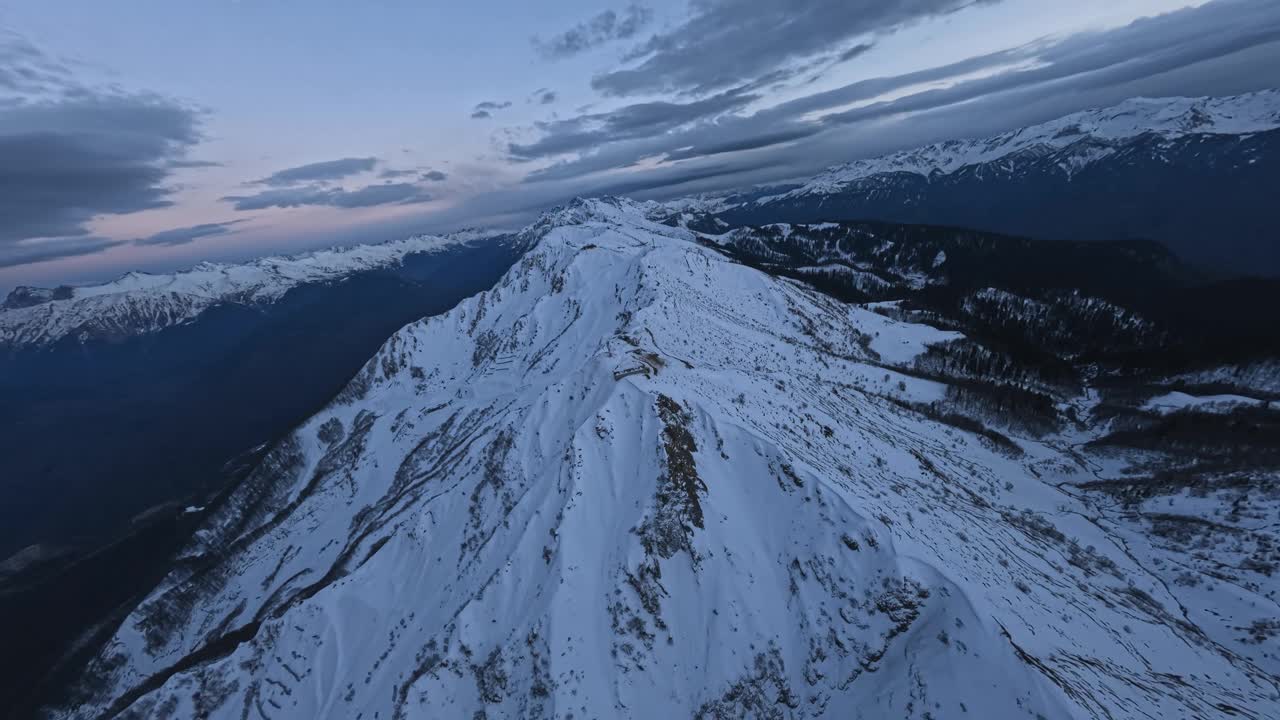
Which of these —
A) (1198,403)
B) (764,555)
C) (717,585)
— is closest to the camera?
(717,585)

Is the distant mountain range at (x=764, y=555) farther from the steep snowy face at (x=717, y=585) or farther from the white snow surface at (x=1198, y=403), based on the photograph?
the white snow surface at (x=1198, y=403)

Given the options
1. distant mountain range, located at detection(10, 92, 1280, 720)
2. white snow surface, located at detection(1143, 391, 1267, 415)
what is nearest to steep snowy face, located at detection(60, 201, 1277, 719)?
distant mountain range, located at detection(10, 92, 1280, 720)

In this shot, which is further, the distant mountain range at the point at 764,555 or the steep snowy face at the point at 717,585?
the distant mountain range at the point at 764,555

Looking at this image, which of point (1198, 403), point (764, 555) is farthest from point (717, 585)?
point (1198, 403)

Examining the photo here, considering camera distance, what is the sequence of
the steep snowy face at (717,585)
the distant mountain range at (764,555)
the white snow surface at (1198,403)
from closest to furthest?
the steep snowy face at (717,585) → the distant mountain range at (764,555) → the white snow surface at (1198,403)

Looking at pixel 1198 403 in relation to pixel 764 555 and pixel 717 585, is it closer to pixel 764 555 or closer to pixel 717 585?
pixel 764 555

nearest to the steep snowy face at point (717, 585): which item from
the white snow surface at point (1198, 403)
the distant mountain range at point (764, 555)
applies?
the distant mountain range at point (764, 555)

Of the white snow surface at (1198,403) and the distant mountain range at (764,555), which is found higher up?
the distant mountain range at (764,555)

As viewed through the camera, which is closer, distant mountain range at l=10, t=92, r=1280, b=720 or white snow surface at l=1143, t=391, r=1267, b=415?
distant mountain range at l=10, t=92, r=1280, b=720

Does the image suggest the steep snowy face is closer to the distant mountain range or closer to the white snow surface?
the distant mountain range
